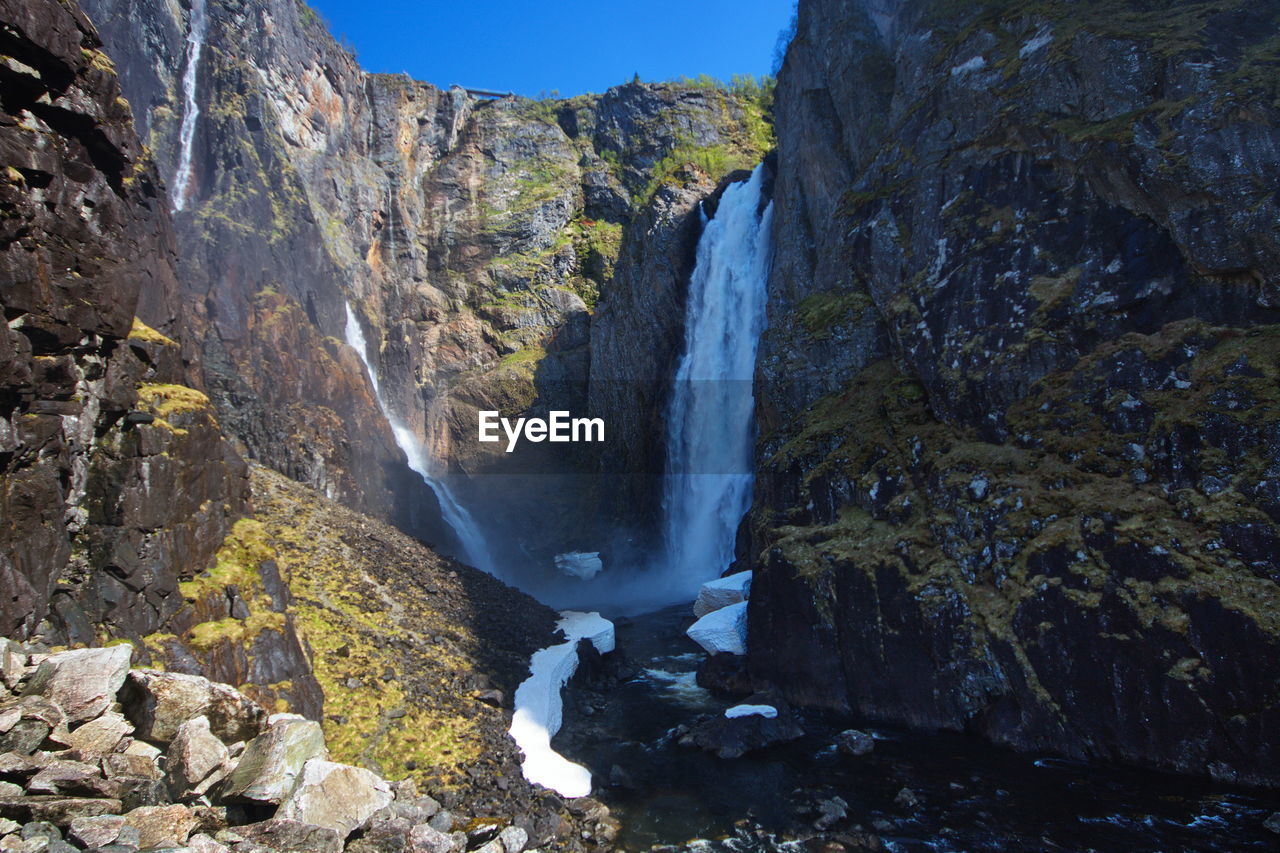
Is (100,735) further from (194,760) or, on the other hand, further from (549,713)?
(549,713)

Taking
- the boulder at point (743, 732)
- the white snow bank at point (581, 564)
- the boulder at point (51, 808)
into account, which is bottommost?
the boulder at point (743, 732)

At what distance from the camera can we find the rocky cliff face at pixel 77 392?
1540 cm

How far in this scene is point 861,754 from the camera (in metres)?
22.5

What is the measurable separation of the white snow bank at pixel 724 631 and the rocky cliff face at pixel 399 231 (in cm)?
2640

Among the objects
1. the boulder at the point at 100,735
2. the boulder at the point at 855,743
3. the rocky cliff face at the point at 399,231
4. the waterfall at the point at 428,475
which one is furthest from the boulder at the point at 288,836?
the waterfall at the point at 428,475

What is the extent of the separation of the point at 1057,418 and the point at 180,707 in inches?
1066

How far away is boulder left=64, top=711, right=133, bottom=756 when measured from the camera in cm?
1142

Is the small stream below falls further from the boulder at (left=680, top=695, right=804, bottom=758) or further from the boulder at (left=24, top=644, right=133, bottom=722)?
the boulder at (left=24, top=644, right=133, bottom=722)

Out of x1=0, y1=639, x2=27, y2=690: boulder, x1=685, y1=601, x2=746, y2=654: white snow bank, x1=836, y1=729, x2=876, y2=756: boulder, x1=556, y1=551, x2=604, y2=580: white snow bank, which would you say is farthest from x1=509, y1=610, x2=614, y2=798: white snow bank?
x1=556, y1=551, x2=604, y2=580: white snow bank

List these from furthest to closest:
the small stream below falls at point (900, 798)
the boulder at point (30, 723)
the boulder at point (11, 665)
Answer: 1. the small stream below falls at point (900, 798)
2. the boulder at point (11, 665)
3. the boulder at point (30, 723)

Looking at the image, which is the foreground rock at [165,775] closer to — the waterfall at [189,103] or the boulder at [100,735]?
the boulder at [100,735]

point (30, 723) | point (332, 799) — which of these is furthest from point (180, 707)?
point (332, 799)

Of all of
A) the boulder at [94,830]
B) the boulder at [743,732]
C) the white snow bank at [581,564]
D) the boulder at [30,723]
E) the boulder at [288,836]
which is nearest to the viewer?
the boulder at [94,830]

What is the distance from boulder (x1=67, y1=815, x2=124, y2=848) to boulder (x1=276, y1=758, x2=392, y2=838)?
310 cm
